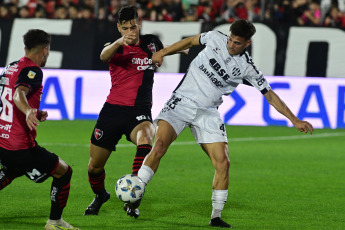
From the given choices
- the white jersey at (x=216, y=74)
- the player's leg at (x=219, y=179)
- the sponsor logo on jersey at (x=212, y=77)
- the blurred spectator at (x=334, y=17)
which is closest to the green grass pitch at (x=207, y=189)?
the player's leg at (x=219, y=179)

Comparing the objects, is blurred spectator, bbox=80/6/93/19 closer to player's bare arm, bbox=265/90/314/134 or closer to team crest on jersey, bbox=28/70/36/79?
player's bare arm, bbox=265/90/314/134

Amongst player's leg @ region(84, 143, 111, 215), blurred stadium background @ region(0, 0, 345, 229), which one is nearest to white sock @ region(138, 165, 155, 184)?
player's leg @ region(84, 143, 111, 215)

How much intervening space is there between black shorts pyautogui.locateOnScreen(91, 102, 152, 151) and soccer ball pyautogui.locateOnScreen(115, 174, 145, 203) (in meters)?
1.08

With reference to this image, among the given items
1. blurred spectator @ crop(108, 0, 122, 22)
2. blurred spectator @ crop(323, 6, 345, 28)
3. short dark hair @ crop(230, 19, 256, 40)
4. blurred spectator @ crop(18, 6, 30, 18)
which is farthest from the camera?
blurred spectator @ crop(108, 0, 122, 22)

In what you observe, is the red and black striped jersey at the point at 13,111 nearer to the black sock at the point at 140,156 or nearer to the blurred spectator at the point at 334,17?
the black sock at the point at 140,156

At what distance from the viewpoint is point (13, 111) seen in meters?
6.63

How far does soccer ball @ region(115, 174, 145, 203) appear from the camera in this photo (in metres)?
6.84

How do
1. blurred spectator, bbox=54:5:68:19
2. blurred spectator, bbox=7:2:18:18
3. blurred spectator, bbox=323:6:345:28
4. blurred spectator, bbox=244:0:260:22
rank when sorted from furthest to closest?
blurred spectator, bbox=7:2:18:18 < blurred spectator, bbox=54:5:68:19 < blurred spectator, bbox=244:0:260:22 < blurred spectator, bbox=323:6:345:28

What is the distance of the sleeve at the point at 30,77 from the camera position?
645 cm

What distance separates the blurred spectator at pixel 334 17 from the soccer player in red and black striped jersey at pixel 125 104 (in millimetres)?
10154

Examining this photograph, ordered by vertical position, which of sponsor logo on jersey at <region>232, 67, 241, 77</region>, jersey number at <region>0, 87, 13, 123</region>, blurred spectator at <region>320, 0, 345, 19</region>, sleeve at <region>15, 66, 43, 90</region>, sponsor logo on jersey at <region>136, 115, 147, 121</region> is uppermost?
sleeve at <region>15, 66, 43, 90</region>

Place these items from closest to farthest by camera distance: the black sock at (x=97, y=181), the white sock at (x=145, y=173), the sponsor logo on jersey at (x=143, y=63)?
the white sock at (x=145, y=173) < the black sock at (x=97, y=181) < the sponsor logo on jersey at (x=143, y=63)

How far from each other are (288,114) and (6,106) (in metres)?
2.64

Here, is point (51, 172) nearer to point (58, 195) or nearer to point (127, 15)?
point (58, 195)
